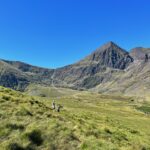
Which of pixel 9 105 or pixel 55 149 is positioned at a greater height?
pixel 9 105

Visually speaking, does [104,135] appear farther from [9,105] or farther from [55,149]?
[9,105]

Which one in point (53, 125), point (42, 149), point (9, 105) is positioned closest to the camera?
point (42, 149)

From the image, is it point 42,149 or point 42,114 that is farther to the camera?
point 42,114

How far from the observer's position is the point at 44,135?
58.6 feet

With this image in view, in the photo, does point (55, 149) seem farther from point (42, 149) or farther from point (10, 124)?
point (10, 124)

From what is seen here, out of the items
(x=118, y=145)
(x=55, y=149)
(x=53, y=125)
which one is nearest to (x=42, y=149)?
(x=55, y=149)

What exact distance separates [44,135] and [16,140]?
6.29 ft

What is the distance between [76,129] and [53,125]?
1696 millimetres

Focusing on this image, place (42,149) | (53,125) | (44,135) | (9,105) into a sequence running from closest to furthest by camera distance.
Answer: (42,149), (44,135), (53,125), (9,105)

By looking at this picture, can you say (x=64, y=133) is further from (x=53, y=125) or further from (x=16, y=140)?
(x=16, y=140)

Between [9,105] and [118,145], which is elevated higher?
[9,105]

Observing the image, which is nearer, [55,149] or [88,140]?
[55,149]

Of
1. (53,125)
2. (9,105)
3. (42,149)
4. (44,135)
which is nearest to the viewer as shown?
(42,149)

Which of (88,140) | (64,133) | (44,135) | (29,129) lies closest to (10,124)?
(29,129)
